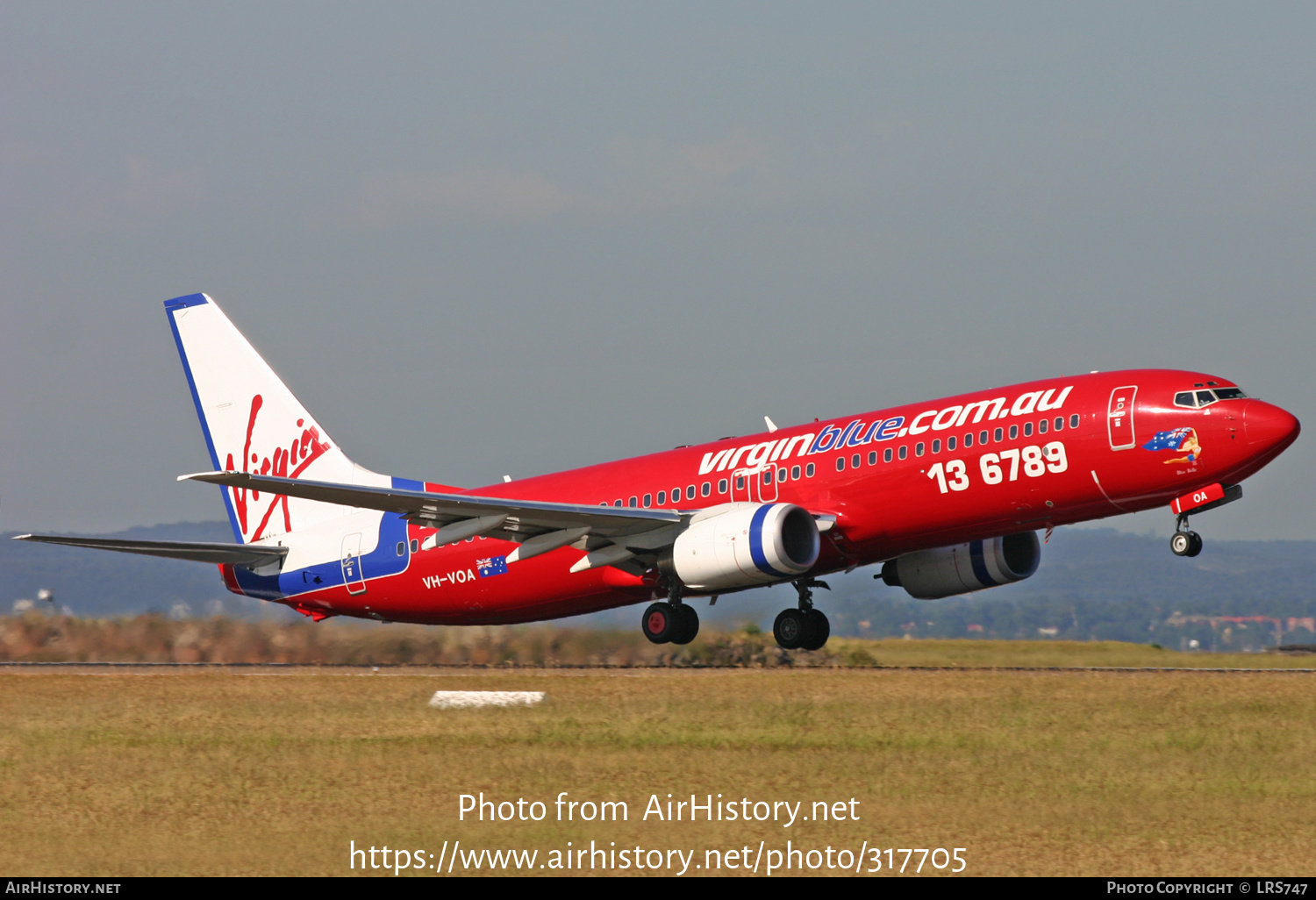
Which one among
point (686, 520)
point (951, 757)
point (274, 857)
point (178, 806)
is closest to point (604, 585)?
point (686, 520)

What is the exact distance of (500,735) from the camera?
21.1m

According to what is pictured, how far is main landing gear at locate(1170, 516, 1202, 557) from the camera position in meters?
26.9

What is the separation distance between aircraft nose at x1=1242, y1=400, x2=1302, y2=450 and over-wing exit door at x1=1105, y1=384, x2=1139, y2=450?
1.91 m

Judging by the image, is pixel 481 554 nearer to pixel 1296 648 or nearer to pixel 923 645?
pixel 923 645

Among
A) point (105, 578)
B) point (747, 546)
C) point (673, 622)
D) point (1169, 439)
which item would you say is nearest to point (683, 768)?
point (747, 546)

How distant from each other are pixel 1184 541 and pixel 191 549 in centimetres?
2155

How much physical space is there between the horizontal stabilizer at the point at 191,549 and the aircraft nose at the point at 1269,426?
22.2 metres

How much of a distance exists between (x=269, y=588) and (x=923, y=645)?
670 inches

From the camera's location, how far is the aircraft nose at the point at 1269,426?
26203mm

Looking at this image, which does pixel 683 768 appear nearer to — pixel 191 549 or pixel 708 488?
pixel 708 488

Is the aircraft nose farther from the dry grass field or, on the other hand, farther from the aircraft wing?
the aircraft wing

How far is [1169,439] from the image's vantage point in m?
26.6

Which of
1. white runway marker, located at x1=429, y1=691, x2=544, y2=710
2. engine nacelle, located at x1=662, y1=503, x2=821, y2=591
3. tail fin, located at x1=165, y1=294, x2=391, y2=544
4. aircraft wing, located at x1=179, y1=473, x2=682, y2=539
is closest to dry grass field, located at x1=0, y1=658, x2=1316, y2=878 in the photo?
white runway marker, located at x1=429, y1=691, x2=544, y2=710
